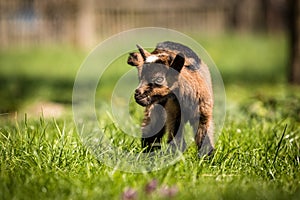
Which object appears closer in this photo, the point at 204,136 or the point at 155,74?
the point at 155,74

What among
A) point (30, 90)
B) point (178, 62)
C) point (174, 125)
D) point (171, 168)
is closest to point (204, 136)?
point (174, 125)

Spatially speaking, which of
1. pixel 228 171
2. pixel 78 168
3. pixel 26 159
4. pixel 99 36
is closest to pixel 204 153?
pixel 228 171

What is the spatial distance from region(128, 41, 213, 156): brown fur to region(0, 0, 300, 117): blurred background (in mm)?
5632

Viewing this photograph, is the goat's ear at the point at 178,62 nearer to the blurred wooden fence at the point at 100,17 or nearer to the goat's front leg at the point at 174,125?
the goat's front leg at the point at 174,125

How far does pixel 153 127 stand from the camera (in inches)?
134

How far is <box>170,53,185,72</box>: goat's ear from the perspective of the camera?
3086 millimetres

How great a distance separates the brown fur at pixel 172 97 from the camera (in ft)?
10.1

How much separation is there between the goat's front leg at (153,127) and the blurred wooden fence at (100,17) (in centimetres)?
1082

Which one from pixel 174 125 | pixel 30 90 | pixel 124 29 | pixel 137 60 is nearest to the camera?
pixel 137 60

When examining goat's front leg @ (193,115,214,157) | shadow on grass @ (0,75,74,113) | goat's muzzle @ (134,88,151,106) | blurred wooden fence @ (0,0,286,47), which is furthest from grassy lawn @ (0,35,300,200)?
blurred wooden fence @ (0,0,286,47)

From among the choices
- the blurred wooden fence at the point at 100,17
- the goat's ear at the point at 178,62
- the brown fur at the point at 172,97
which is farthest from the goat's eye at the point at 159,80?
the blurred wooden fence at the point at 100,17

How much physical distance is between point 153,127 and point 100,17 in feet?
38.4

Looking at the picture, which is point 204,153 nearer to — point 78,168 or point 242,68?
point 78,168

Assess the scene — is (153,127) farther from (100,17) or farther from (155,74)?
(100,17)
